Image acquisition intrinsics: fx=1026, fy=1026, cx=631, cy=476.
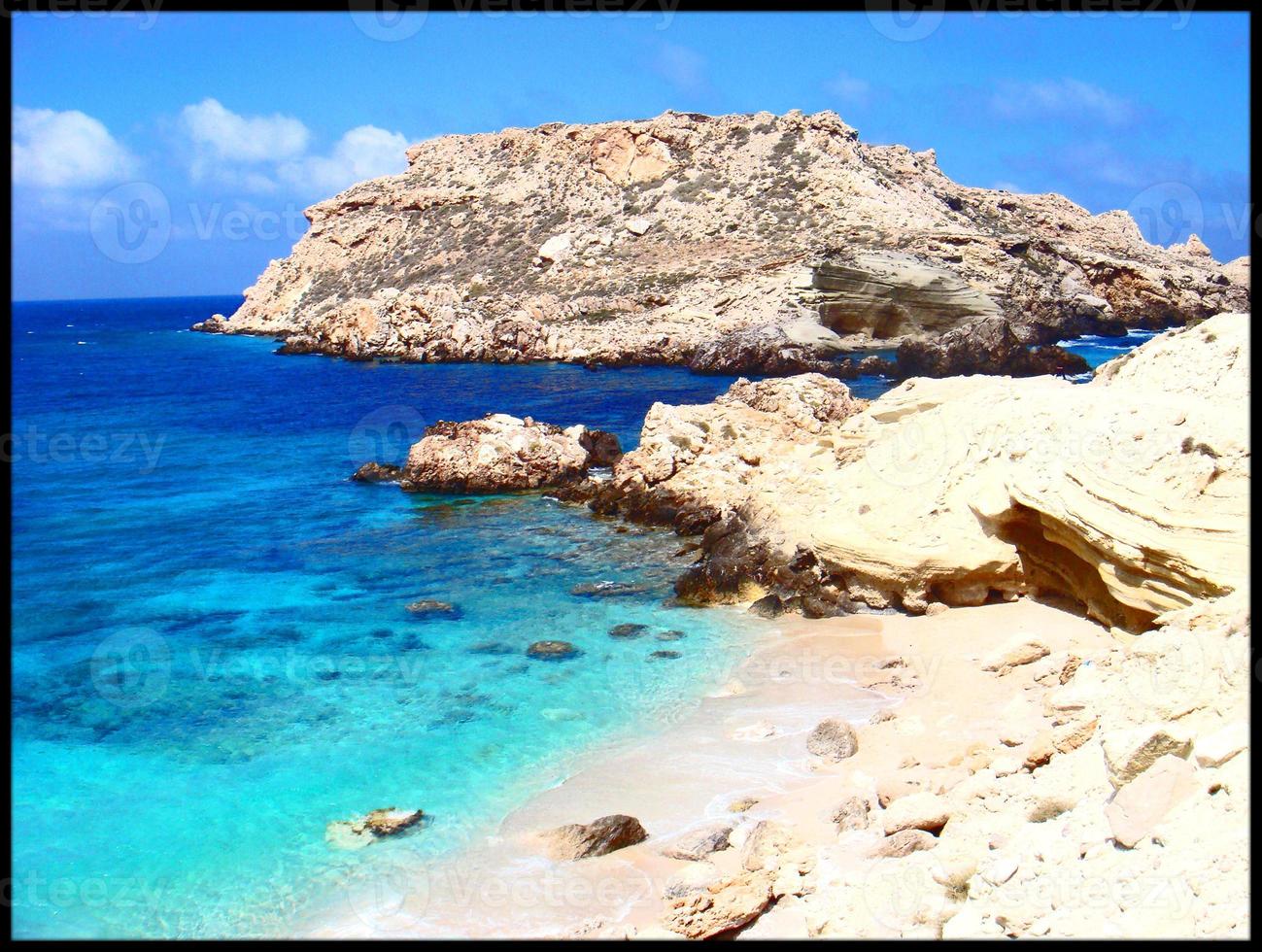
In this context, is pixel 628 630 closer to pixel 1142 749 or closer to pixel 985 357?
pixel 1142 749

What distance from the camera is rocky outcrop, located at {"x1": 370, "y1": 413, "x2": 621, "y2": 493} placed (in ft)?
73.4

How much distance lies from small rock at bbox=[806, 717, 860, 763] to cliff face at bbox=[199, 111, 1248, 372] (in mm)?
31963

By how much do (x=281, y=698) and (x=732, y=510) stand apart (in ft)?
28.2

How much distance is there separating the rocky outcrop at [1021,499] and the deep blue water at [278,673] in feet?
5.06

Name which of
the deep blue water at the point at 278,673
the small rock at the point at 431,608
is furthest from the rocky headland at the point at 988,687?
the small rock at the point at 431,608

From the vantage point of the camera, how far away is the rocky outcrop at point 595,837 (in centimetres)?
791

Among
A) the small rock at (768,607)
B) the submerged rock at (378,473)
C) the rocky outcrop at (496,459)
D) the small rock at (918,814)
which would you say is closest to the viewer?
the small rock at (918,814)

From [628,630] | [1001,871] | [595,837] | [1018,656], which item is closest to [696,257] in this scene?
[628,630]

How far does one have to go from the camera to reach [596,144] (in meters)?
74.4

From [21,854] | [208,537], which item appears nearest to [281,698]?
[21,854]

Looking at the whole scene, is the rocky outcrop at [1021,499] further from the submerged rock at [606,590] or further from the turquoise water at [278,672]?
the turquoise water at [278,672]

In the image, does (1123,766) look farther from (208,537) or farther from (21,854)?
(208,537)

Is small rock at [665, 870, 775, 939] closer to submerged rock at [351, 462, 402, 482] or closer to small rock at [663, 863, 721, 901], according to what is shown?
small rock at [663, 863, 721, 901]

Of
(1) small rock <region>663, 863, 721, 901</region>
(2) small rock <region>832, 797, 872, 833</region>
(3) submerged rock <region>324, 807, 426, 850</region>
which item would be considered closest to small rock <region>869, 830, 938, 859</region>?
(2) small rock <region>832, 797, 872, 833</region>
